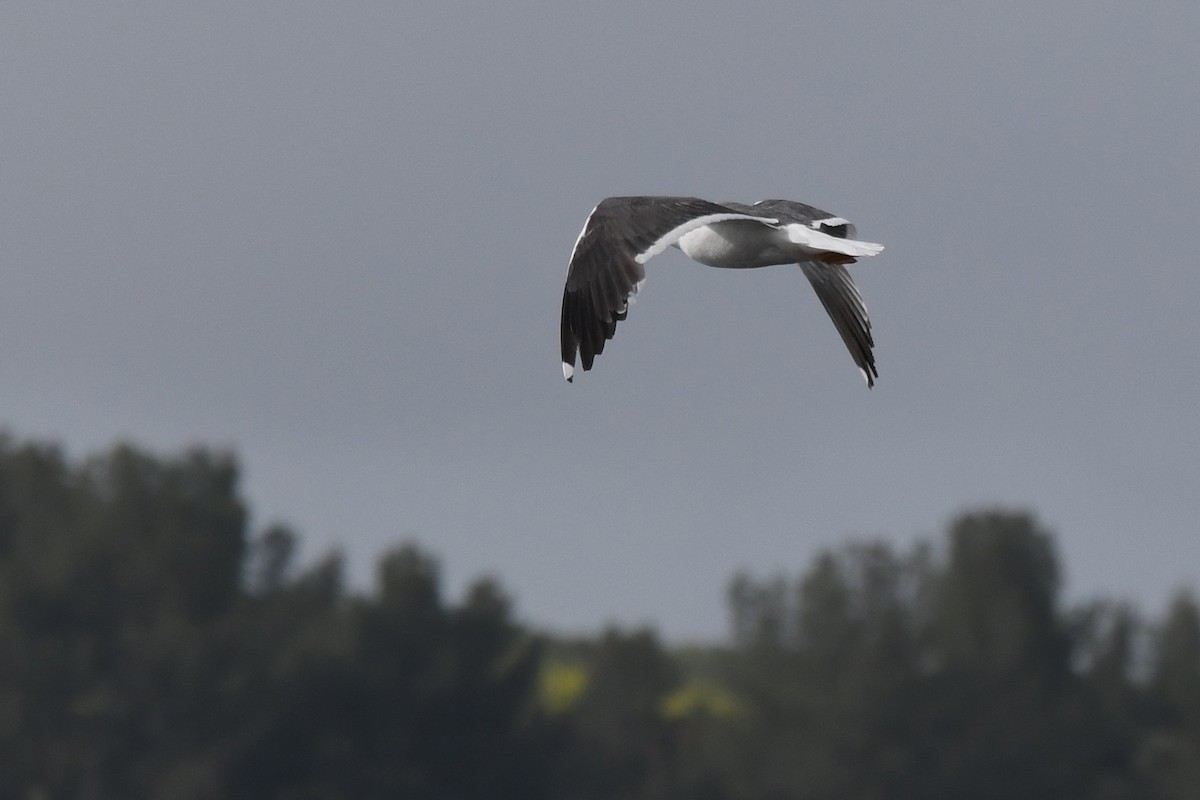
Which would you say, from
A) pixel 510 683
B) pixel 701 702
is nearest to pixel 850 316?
pixel 510 683

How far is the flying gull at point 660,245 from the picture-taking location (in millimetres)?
13523

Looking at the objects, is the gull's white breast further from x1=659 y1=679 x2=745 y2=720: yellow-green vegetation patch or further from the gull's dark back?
x1=659 y1=679 x2=745 y2=720: yellow-green vegetation patch

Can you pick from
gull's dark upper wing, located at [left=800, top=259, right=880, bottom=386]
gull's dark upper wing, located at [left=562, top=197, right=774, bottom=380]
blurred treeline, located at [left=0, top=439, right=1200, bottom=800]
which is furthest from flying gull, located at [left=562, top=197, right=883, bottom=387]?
blurred treeline, located at [left=0, top=439, right=1200, bottom=800]

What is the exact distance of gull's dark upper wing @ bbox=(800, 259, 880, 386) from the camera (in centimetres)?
1708

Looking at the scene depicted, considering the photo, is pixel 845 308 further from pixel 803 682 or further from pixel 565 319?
pixel 803 682

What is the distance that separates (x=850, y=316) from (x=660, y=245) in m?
4.01

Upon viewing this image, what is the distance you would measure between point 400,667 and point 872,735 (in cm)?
1830

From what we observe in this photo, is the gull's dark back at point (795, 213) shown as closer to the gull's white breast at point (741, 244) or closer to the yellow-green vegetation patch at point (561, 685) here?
the gull's white breast at point (741, 244)

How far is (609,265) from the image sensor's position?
13.6 m

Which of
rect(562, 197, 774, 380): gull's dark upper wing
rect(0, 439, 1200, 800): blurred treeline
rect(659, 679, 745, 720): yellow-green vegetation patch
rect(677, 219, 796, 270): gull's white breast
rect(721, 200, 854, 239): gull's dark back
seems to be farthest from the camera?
rect(659, 679, 745, 720): yellow-green vegetation patch

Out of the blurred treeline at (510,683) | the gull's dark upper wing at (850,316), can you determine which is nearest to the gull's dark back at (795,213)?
the gull's dark upper wing at (850,316)

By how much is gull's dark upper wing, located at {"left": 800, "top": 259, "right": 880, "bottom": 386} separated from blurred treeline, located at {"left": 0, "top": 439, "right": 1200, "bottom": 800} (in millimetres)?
64584

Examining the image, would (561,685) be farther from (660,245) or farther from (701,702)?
(660,245)

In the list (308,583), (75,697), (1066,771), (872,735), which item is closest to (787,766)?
(872,735)
